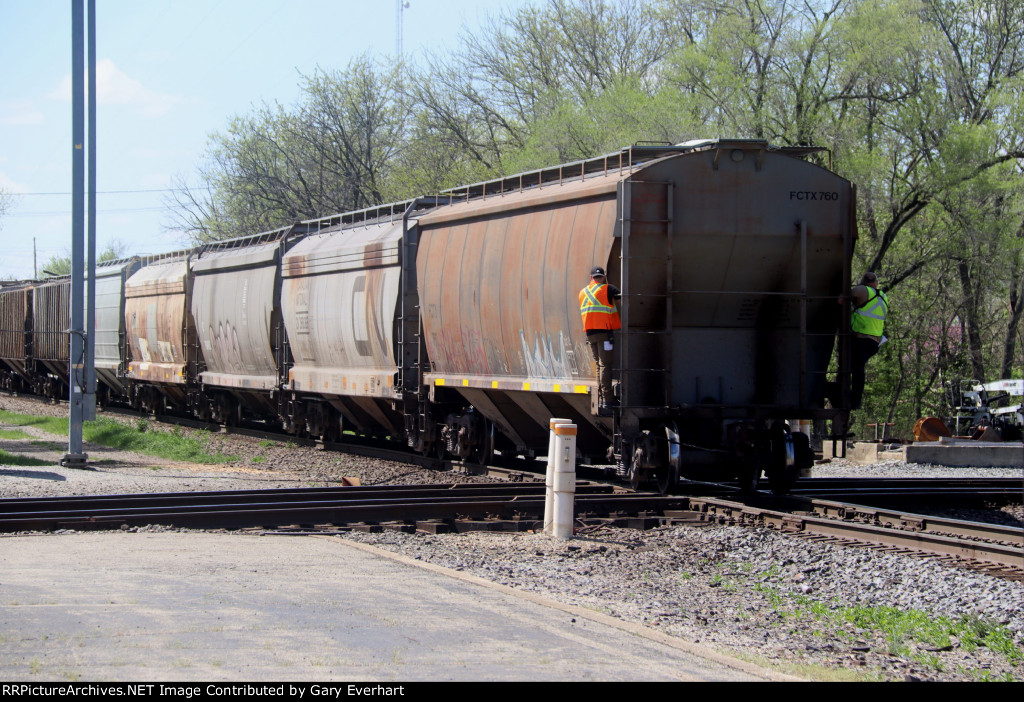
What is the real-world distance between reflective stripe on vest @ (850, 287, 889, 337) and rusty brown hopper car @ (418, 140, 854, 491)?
0.79 ft

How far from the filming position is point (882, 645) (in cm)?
698

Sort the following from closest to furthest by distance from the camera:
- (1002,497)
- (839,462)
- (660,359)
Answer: (660,359), (1002,497), (839,462)

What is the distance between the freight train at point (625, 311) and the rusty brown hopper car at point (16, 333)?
77.4ft

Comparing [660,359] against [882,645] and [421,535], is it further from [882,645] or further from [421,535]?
[882,645]

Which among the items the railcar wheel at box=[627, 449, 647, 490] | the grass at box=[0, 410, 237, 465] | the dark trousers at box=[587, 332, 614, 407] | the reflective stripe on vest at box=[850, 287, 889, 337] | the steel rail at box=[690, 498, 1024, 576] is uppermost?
the reflective stripe on vest at box=[850, 287, 889, 337]

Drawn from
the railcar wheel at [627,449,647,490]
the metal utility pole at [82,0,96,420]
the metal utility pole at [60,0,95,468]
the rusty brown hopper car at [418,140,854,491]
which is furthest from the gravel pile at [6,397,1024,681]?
the metal utility pole at [82,0,96,420]

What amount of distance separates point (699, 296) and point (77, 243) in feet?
35.4

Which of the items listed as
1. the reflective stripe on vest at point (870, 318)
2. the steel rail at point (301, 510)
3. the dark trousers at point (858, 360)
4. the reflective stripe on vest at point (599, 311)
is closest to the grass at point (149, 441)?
→ the steel rail at point (301, 510)

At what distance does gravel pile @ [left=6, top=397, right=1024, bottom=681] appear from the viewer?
Answer: 664cm

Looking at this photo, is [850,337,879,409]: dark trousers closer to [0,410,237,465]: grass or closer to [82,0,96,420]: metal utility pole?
[0,410,237,465]: grass

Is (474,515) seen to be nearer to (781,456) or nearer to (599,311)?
(599,311)

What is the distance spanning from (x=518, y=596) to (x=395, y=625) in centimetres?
132

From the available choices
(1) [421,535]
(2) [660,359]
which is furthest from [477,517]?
(2) [660,359]

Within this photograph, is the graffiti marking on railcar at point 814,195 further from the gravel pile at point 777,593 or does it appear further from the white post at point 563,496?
the white post at point 563,496
